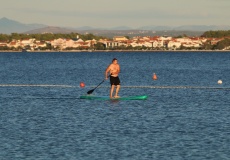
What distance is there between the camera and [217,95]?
48.0 meters

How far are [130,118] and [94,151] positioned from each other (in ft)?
29.7

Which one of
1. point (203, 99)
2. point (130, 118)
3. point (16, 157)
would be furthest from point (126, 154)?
point (203, 99)

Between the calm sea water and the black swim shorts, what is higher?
the black swim shorts

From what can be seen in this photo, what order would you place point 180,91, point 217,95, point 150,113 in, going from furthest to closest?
point 180,91, point 217,95, point 150,113

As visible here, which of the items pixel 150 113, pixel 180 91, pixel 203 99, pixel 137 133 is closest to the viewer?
pixel 137 133

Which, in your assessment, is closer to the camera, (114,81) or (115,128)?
(115,128)

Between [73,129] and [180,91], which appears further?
[180,91]

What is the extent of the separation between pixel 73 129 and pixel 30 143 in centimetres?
389

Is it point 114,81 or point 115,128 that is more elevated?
point 114,81

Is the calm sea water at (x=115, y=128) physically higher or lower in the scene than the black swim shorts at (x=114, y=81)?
lower

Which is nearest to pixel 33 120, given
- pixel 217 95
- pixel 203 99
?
pixel 203 99

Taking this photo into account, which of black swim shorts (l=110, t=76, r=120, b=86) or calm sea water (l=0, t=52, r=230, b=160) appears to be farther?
black swim shorts (l=110, t=76, r=120, b=86)

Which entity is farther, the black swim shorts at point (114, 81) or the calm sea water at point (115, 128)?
the black swim shorts at point (114, 81)

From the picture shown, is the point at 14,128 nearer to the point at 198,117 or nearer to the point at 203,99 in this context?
the point at 198,117
